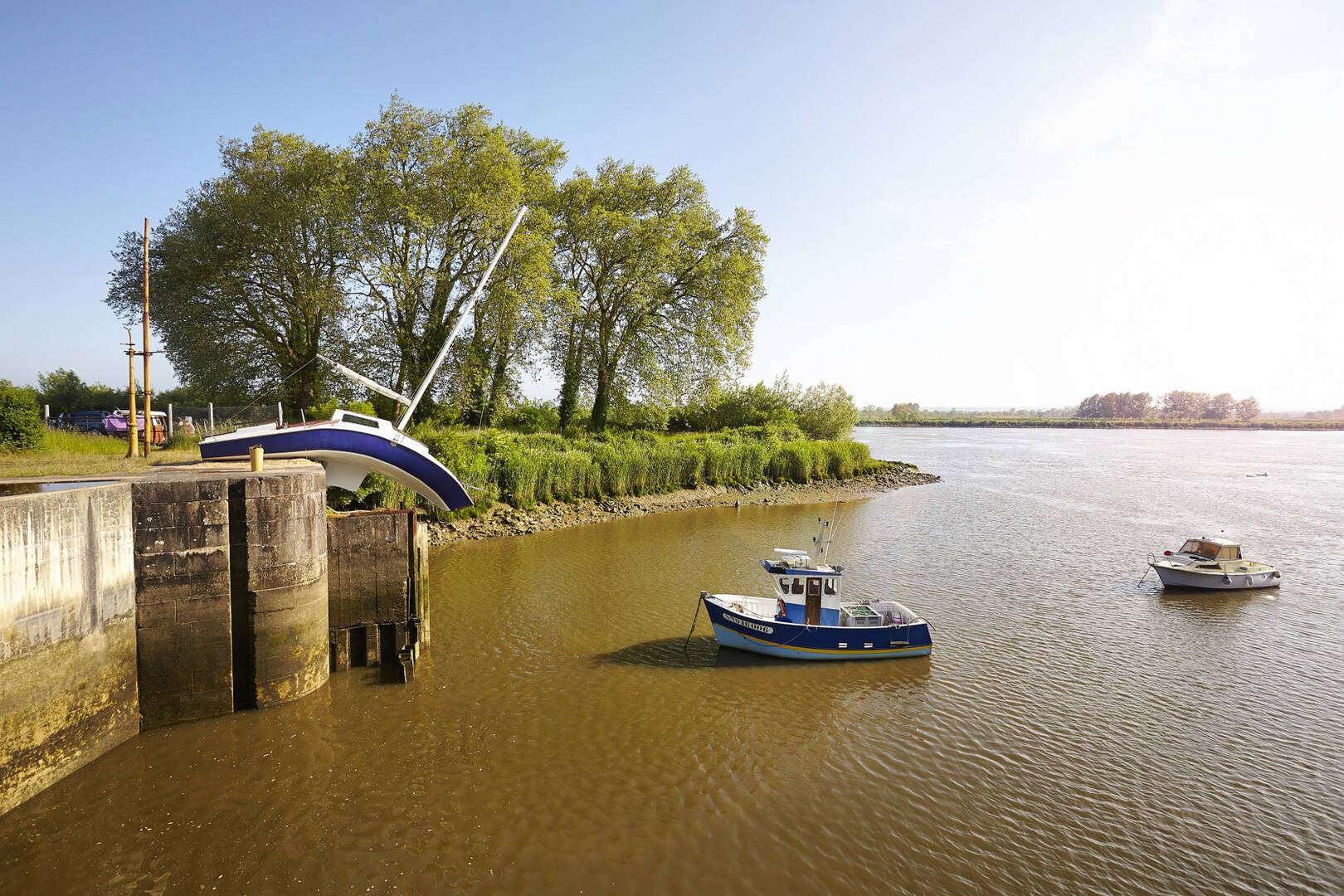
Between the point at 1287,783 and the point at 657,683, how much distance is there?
10.7m

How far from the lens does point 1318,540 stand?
29.9 meters

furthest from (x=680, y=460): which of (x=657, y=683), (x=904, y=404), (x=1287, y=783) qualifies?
(x=904, y=404)

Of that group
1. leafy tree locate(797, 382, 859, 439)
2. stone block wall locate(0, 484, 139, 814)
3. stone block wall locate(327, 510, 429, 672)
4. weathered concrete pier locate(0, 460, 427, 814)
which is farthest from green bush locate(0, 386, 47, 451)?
leafy tree locate(797, 382, 859, 439)

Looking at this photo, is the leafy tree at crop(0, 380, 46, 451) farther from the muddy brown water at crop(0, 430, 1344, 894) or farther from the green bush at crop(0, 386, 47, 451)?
the muddy brown water at crop(0, 430, 1344, 894)

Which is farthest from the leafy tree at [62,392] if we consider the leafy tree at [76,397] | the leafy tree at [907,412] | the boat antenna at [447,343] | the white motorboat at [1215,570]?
the leafy tree at [907,412]

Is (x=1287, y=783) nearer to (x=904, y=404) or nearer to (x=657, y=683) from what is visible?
(x=657, y=683)

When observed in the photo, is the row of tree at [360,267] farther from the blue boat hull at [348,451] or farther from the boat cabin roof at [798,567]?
the boat cabin roof at [798,567]

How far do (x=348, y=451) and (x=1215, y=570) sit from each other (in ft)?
88.9

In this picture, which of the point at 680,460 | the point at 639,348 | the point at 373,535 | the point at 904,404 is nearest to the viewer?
the point at 373,535

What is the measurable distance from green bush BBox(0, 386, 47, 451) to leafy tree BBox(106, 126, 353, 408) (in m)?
13.6

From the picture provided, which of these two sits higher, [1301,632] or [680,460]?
[680,460]

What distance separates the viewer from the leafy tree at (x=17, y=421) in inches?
689

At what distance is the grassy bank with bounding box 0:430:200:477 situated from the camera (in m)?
14.6

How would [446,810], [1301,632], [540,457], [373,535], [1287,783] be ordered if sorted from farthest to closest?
[540,457] → [1301,632] → [373,535] → [1287,783] → [446,810]
